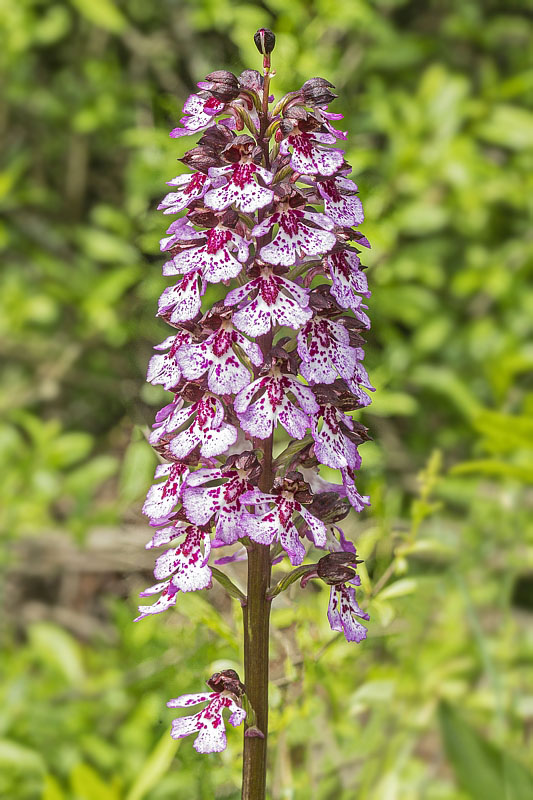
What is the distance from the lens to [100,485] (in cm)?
269

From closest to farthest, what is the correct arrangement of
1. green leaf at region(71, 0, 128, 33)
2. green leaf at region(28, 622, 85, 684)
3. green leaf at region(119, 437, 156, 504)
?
green leaf at region(119, 437, 156, 504) < green leaf at region(28, 622, 85, 684) < green leaf at region(71, 0, 128, 33)

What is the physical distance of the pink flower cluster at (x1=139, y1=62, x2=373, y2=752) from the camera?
26.9 inches

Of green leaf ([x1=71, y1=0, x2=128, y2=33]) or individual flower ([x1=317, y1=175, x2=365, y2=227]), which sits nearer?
individual flower ([x1=317, y1=175, x2=365, y2=227])

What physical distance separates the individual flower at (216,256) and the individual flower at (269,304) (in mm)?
21

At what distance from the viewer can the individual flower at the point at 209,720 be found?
27.0 inches

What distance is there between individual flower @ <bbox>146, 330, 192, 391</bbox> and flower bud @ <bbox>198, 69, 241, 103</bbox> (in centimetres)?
20

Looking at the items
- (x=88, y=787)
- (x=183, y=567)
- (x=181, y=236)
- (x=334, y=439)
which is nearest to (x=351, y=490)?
(x=334, y=439)

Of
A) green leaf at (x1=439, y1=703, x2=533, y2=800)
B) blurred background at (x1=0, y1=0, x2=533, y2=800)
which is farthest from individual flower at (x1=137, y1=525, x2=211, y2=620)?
green leaf at (x1=439, y1=703, x2=533, y2=800)

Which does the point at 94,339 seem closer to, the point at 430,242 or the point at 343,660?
the point at 430,242

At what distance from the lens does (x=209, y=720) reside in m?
0.71

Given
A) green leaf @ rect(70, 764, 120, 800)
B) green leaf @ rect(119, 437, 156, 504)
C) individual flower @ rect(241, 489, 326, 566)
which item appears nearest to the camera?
individual flower @ rect(241, 489, 326, 566)

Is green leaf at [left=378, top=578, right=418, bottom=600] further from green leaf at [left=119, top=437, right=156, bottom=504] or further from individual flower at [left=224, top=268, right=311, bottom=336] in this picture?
green leaf at [left=119, top=437, right=156, bottom=504]

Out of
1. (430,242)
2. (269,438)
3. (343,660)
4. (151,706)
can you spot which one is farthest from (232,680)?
(430,242)

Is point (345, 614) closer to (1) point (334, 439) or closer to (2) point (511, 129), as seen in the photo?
(1) point (334, 439)
